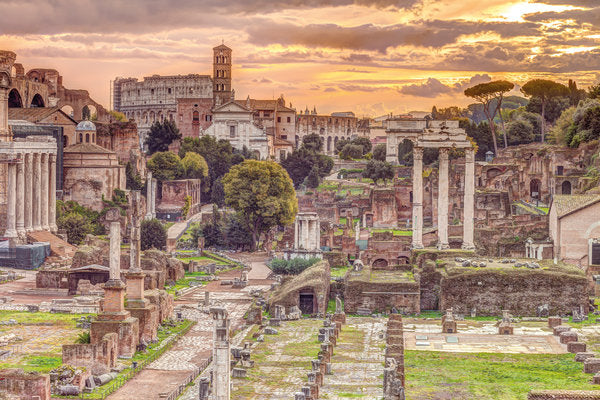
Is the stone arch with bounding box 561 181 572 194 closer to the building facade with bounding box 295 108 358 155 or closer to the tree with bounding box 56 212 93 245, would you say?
the tree with bounding box 56 212 93 245

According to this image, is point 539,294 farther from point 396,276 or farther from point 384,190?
point 384,190

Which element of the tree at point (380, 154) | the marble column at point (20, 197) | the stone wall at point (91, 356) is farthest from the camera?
the tree at point (380, 154)

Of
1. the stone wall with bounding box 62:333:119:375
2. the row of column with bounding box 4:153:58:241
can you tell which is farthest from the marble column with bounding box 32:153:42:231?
the stone wall with bounding box 62:333:119:375

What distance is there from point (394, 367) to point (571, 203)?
2769cm

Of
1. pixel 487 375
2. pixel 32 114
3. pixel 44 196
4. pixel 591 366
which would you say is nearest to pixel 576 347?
pixel 591 366

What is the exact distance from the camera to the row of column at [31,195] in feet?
191

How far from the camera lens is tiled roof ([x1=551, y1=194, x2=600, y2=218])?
163ft

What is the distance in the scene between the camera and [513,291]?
40.8m

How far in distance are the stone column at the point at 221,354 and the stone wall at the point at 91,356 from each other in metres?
9.74

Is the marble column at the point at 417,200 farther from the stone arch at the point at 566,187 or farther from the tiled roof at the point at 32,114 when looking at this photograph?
the tiled roof at the point at 32,114

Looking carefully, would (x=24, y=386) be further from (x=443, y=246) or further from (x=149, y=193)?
(x=149, y=193)

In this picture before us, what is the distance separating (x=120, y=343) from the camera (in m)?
33.8

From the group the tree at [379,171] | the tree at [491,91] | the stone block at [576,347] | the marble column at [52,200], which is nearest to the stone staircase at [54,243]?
the marble column at [52,200]

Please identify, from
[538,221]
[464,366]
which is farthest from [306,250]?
[464,366]
